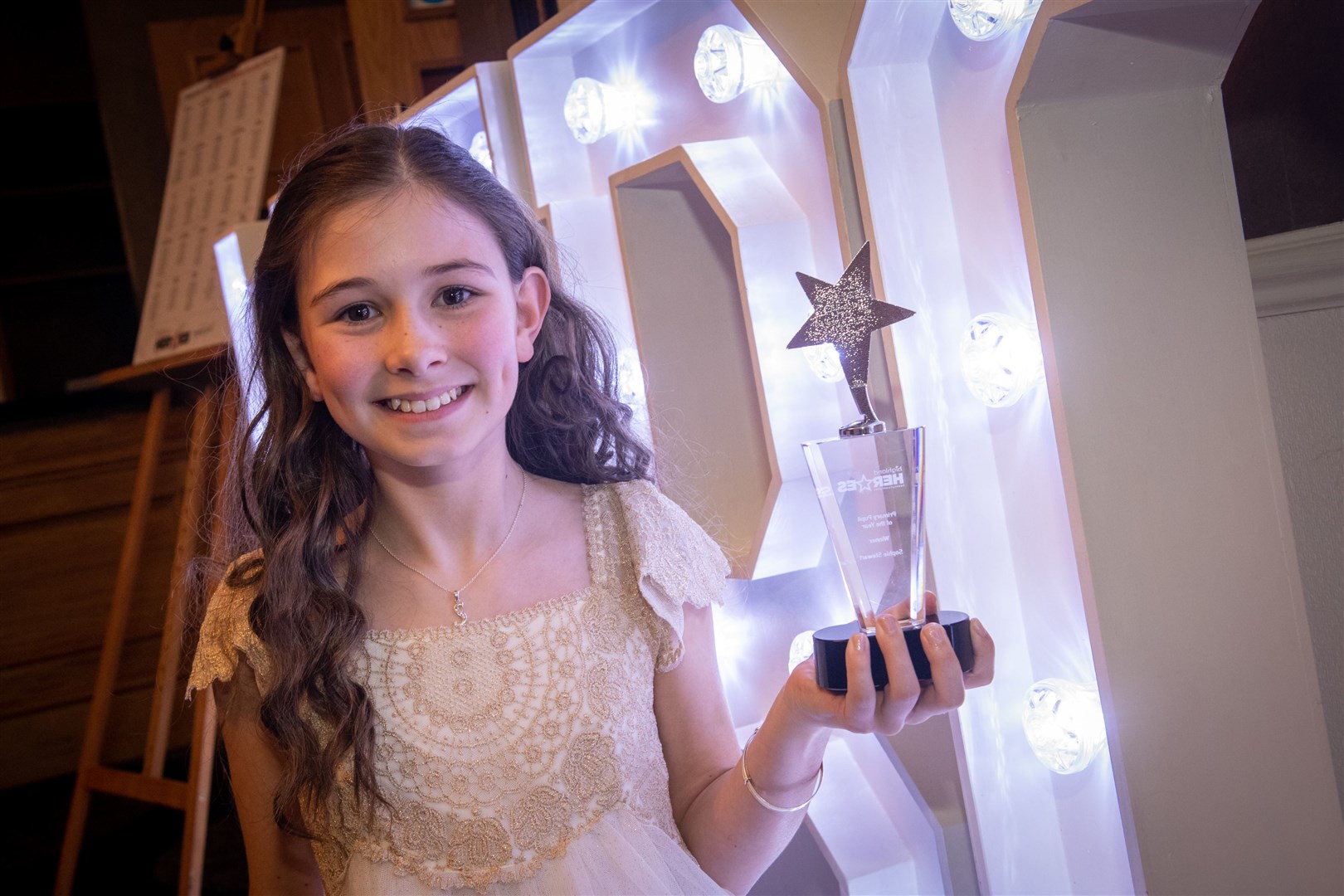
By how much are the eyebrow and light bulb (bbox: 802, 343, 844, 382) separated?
1.34 ft

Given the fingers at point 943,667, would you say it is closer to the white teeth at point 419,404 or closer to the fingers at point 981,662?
the fingers at point 981,662

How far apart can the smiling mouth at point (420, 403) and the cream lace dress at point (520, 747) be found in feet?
0.93

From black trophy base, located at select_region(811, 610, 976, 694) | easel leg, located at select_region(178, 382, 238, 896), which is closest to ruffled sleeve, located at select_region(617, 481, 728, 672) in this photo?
black trophy base, located at select_region(811, 610, 976, 694)

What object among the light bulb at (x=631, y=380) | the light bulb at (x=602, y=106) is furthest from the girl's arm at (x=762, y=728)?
the light bulb at (x=602, y=106)

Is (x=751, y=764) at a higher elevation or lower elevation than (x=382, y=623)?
lower

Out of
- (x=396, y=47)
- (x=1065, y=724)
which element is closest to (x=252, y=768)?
(x=1065, y=724)

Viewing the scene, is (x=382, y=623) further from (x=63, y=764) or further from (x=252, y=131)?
(x=63, y=764)

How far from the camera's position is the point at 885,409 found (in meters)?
1.31

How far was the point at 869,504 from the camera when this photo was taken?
106cm

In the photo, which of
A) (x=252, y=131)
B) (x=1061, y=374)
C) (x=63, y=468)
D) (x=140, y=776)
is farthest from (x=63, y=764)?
(x=1061, y=374)

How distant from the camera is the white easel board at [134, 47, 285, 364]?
298cm

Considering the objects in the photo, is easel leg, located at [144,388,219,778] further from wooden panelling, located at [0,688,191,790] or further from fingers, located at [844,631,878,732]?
fingers, located at [844,631,878,732]

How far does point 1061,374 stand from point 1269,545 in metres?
0.28

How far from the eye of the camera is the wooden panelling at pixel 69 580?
3914mm
